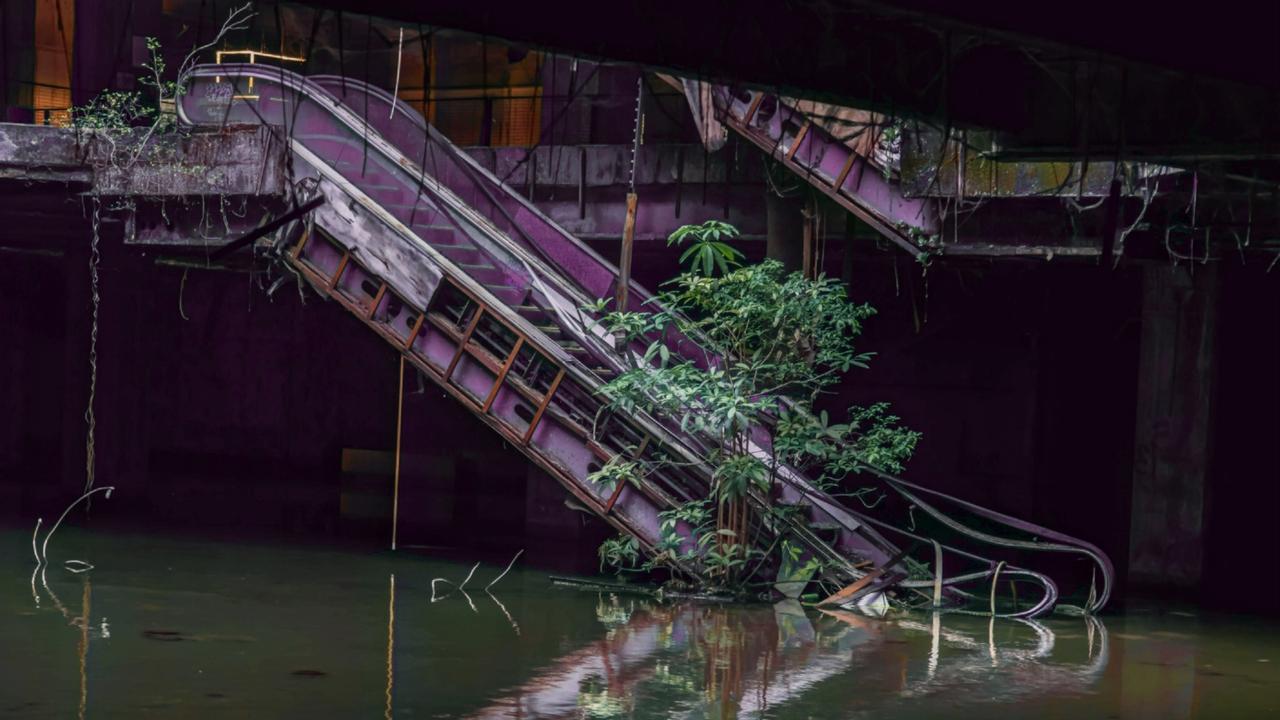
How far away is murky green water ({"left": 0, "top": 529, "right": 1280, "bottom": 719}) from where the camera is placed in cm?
997

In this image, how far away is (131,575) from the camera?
1527 cm

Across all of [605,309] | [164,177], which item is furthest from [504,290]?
[164,177]

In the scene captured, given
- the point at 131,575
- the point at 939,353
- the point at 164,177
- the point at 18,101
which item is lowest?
the point at 131,575

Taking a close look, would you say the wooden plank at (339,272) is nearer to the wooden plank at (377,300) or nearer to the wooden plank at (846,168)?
the wooden plank at (377,300)

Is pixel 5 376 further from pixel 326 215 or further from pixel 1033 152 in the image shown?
pixel 1033 152

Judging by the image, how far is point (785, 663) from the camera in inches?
459

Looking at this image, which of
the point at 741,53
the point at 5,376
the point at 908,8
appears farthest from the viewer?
the point at 5,376

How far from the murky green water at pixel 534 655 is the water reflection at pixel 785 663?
29 millimetres

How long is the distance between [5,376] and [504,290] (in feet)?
Result: 46.5

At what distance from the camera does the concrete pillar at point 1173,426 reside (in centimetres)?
1667

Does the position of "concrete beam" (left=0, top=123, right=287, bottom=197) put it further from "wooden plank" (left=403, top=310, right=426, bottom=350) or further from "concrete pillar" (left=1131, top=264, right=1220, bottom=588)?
"concrete pillar" (left=1131, top=264, right=1220, bottom=588)

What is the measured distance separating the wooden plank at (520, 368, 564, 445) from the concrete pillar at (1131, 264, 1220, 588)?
19.8 feet

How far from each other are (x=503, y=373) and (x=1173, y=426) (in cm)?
673

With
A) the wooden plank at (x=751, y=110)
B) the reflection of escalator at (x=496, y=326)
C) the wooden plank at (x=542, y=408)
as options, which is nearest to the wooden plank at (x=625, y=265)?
the reflection of escalator at (x=496, y=326)
